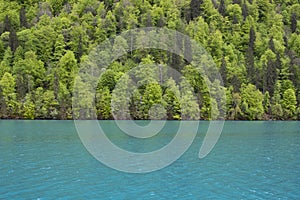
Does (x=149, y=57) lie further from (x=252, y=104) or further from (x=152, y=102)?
(x=252, y=104)

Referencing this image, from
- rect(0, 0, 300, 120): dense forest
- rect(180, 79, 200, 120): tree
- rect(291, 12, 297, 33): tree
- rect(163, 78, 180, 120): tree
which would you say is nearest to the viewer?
rect(180, 79, 200, 120): tree

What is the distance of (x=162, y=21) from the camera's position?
175875 mm

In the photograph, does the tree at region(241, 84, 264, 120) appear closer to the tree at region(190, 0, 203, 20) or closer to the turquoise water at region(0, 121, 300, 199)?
the turquoise water at region(0, 121, 300, 199)

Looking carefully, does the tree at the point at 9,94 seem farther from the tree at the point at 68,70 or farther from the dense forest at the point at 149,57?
the tree at the point at 68,70

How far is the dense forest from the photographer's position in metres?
119

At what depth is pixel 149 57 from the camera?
144 m

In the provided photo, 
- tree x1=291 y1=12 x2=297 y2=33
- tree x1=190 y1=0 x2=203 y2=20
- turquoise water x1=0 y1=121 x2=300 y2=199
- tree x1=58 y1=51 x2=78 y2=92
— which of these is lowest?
turquoise water x1=0 y1=121 x2=300 y2=199

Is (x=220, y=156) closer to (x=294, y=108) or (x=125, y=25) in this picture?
(x=294, y=108)

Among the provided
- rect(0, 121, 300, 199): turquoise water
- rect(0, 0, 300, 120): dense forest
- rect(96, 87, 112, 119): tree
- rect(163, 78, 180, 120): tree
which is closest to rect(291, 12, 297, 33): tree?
rect(0, 0, 300, 120): dense forest

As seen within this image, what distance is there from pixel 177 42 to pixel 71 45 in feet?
140

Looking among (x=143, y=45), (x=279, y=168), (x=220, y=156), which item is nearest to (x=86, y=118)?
(x=143, y=45)

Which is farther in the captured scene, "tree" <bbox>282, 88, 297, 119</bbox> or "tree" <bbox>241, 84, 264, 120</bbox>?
"tree" <bbox>282, 88, 297, 119</bbox>

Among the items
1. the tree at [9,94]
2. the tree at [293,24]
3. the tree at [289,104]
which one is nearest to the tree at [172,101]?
the tree at [289,104]

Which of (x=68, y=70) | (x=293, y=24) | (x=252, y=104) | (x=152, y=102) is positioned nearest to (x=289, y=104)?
(x=252, y=104)
